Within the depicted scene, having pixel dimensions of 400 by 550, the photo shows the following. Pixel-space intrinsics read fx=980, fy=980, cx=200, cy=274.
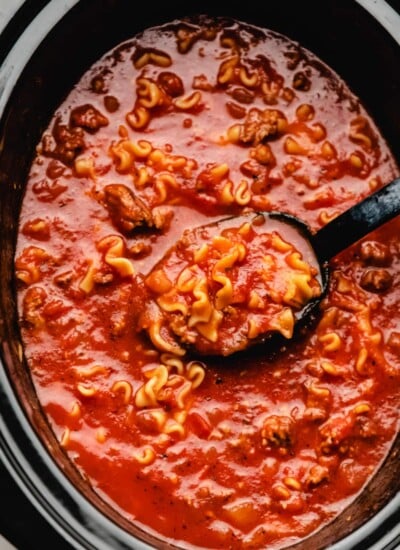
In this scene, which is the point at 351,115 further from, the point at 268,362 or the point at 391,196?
the point at 268,362

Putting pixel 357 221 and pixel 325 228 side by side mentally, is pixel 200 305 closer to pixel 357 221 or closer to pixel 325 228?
pixel 325 228

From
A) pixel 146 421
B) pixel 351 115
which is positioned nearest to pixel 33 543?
pixel 146 421

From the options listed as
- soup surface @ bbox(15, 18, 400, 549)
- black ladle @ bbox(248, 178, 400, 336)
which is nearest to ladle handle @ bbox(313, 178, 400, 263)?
black ladle @ bbox(248, 178, 400, 336)

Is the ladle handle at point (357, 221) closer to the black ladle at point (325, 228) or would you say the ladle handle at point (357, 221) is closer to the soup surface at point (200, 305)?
the black ladle at point (325, 228)

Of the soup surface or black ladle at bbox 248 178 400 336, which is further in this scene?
the soup surface

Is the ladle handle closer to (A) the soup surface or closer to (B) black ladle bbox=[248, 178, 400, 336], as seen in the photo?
(B) black ladle bbox=[248, 178, 400, 336]
